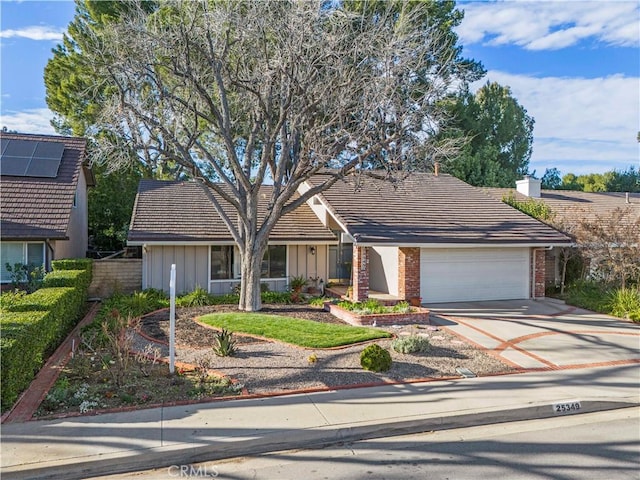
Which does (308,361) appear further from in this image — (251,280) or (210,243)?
(210,243)

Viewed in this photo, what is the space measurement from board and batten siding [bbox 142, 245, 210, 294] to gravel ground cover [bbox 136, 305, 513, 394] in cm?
450

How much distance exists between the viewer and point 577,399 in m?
6.85

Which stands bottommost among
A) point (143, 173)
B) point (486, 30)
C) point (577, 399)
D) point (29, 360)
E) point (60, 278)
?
point (577, 399)

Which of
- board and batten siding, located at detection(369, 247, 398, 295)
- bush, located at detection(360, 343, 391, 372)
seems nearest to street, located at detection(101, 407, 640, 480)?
bush, located at detection(360, 343, 391, 372)

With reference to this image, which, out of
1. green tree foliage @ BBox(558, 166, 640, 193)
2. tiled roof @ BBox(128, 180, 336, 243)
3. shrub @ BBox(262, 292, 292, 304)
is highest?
green tree foliage @ BBox(558, 166, 640, 193)

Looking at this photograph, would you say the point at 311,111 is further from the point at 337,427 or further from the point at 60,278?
the point at 337,427

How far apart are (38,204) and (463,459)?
48.2 feet

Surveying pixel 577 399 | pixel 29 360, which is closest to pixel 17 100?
pixel 29 360

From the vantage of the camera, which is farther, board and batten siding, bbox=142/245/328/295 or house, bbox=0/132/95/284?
board and batten siding, bbox=142/245/328/295

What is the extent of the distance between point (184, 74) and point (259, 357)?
7645 mm

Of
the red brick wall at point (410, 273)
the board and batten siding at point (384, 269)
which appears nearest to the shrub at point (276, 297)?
the board and batten siding at point (384, 269)

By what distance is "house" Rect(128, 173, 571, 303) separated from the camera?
47.5ft

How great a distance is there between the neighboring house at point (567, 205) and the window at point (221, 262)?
12307mm

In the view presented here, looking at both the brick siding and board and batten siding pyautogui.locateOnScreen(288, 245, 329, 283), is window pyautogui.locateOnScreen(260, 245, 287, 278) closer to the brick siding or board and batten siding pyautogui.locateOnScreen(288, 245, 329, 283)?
board and batten siding pyautogui.locateOnScreen(288, 245, 329, 283)
